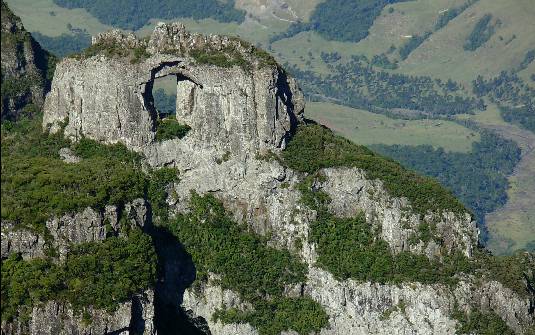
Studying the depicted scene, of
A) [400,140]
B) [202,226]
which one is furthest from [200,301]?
[400,140]

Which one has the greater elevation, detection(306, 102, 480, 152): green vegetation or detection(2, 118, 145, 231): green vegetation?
detection(2, 118, 145, 231): green vegetation

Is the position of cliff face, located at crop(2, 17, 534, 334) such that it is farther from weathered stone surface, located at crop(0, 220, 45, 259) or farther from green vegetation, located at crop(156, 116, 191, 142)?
weathered stone surface, located at crop(0, 220, 45, 259)

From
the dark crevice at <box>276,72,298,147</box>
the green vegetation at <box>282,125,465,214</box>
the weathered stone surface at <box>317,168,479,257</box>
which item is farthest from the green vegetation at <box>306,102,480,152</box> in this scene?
the weathered stone surface at <box>317,168,479,257</box>

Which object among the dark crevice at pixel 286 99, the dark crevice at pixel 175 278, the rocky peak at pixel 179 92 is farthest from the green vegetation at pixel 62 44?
the dark crevice at pixel 175 278

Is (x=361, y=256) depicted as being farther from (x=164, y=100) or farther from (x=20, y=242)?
(x=164, y=100)

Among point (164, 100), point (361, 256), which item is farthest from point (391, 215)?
point (164, 100)
